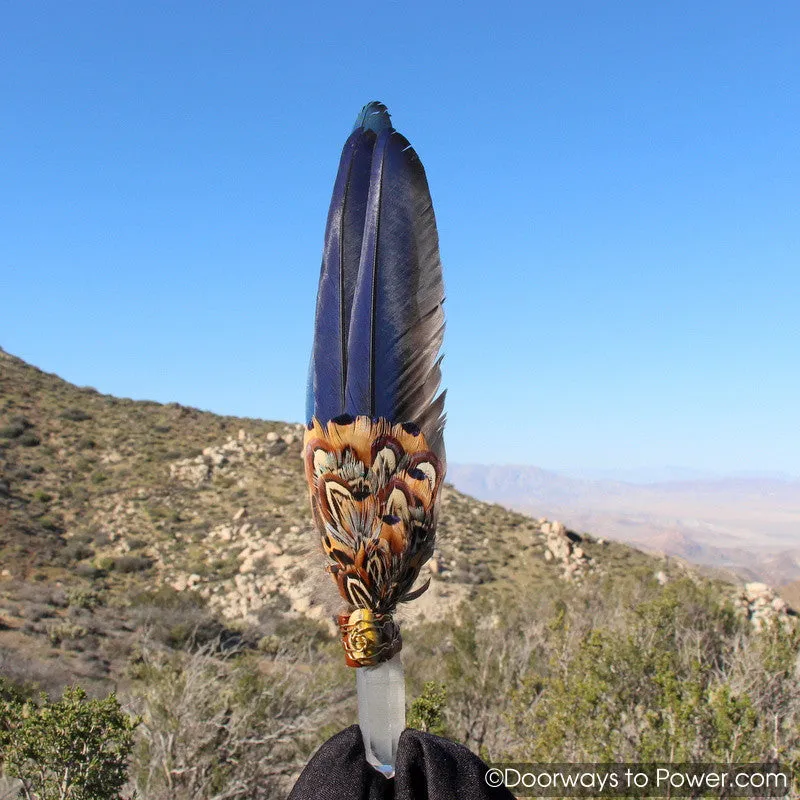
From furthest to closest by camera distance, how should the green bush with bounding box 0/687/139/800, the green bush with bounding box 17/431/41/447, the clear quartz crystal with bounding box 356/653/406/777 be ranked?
the green bush with bounding box 17/431/41/447
the green bush with bounding box 0/687/139/800
the clear quartz crystal with bounding box 356/653/406/777

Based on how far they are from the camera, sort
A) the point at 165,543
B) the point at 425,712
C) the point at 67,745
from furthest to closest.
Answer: the point at 165,543 → the point at 425,712 → the point at 67,745

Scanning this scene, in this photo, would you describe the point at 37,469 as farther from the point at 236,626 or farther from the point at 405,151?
the point at 405,151

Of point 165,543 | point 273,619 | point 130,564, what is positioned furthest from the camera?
point 165,543

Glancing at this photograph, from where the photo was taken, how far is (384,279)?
Result: 2305mm

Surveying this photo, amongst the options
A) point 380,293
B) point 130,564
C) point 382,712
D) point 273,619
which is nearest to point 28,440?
point 130,564

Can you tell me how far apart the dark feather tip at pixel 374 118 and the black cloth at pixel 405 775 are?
1870mm

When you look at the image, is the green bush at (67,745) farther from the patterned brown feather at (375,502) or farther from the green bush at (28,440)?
the green bush at (28,440)

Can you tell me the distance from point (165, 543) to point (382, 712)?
25.8 metres

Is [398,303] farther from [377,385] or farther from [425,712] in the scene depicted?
[425,712]

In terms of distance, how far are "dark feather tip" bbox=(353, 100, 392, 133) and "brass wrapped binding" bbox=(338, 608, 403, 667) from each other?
1555mm

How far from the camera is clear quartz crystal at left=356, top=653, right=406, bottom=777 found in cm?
208

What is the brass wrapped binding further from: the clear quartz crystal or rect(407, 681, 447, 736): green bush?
rect(407, 681, 447, 736): green bush

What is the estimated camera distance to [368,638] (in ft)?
6.75

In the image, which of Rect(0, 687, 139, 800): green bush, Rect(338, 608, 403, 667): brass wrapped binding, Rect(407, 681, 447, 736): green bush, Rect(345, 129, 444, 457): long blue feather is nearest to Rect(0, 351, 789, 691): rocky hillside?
Rect(0, 687, 139, 800): green bush
